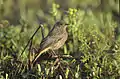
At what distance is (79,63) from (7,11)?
144 inches

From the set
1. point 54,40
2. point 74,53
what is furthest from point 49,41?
point 74,53

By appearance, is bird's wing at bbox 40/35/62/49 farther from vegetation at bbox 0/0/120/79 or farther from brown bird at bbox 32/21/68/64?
vegetation at bbox 0/0/120/79

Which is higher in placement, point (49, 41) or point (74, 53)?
point (49, 41)

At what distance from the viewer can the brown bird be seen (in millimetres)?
4824

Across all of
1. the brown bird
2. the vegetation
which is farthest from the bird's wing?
the vegetation

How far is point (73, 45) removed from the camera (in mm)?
5500

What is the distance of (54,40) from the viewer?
16.4 ft

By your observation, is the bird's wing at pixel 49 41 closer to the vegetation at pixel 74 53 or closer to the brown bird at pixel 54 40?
the brown bird at pixel 54 40

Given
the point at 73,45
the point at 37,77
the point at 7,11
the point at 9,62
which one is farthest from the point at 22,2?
the point at 37,77

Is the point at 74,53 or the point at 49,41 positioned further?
the point at 74,53

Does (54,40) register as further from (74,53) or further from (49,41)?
(74,53)

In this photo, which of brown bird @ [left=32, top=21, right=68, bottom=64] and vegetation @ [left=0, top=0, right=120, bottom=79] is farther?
brown bird @ [left=32, top=21, right=68, bottom=64]

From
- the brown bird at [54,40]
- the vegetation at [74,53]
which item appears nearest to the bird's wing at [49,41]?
the brown bird at [54,40]

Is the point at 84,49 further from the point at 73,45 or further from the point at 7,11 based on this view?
the point at 7,11
